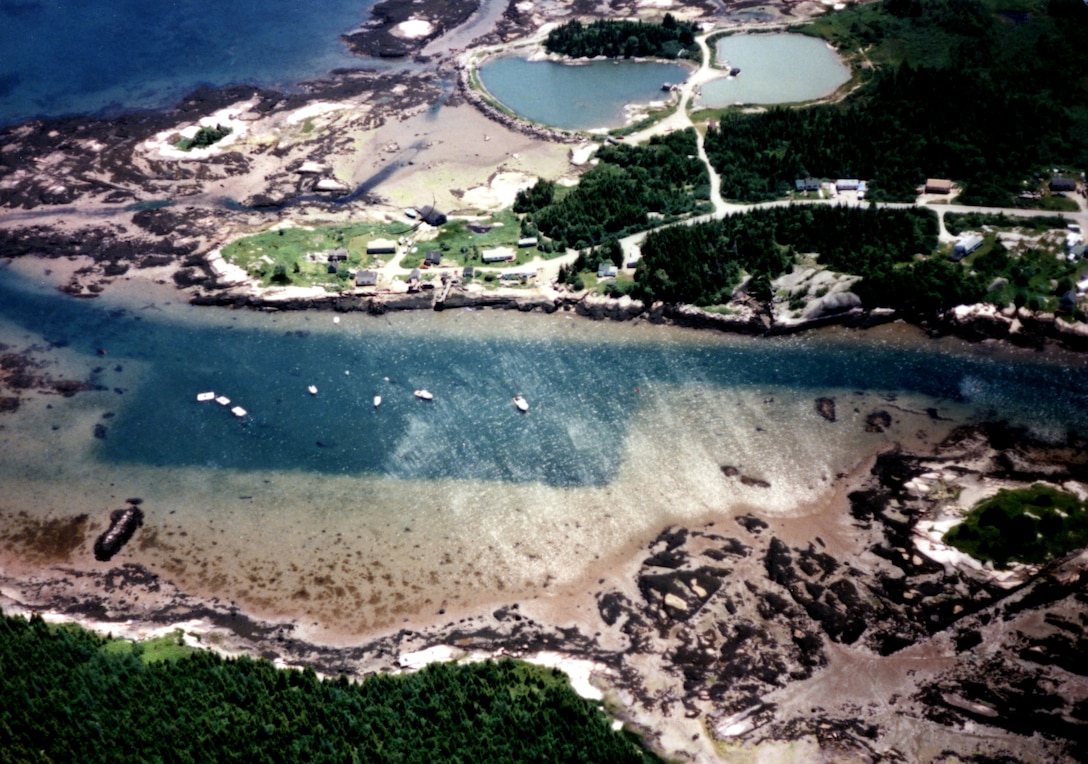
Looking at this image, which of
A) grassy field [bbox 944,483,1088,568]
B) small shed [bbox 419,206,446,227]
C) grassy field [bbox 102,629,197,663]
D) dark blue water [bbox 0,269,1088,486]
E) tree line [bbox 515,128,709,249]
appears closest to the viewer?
grassy field [bbox 102,629,197,663]

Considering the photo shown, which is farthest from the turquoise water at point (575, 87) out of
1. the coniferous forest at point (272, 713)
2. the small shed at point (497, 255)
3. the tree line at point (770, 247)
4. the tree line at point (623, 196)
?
the coniferous forest at point (272, 713)

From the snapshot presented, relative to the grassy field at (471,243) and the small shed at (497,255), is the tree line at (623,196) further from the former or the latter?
the small shed at (497,255)

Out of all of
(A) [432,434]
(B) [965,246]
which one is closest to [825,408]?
(B) [965,246]

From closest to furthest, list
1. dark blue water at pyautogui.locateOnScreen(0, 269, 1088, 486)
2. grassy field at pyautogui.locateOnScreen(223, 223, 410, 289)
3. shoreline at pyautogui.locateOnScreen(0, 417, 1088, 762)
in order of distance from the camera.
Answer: shoreline at pyautogui.locateOnScreen(0, 417, 1088, 762) → dark blue water at pyautogui.locateOnScreen(0, 269, 1088, 486) → grassy field at pyautogui.locateOnScreen(223, 223, 410, 289)

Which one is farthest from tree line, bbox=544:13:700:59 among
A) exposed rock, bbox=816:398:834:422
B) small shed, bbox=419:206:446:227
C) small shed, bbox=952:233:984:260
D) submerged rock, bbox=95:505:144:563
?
submerged rock, bbox=95:505:144:563

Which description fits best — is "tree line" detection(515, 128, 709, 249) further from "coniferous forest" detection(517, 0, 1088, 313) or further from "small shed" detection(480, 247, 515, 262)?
"small shed" detection(480, 247, 515, 262)

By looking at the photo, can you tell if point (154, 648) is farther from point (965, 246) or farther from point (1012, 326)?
point (965, 246)

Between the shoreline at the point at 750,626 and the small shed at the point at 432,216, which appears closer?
the shoreline at the point at 750,626
